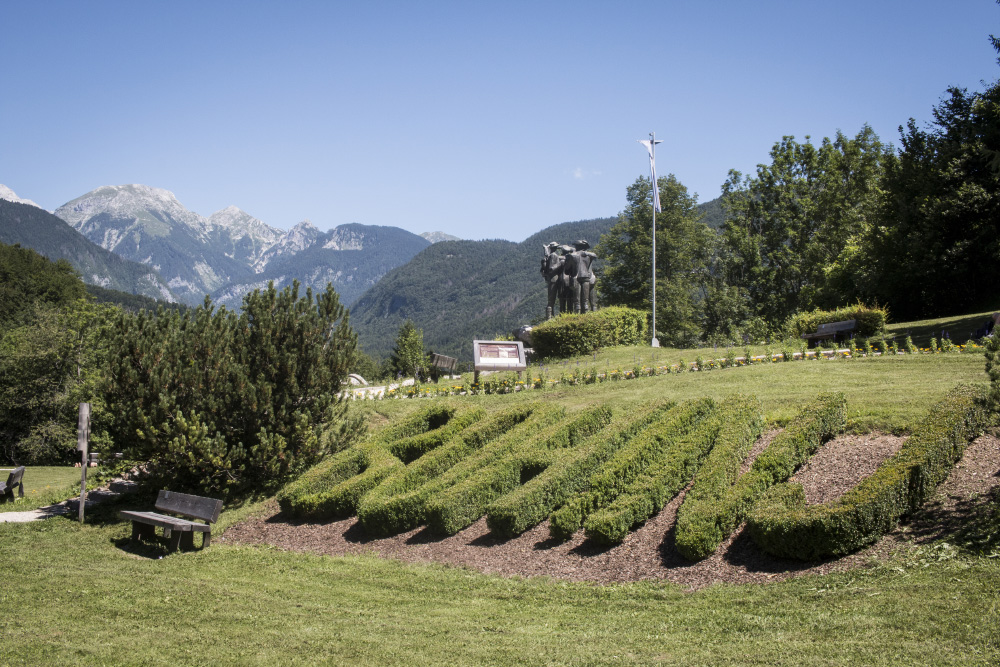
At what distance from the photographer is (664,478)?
34.4 feet

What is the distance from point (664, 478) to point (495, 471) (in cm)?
277

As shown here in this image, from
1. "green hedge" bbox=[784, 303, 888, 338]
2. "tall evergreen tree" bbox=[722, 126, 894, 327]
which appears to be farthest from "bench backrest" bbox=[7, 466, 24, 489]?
"tall evergreen tree" bbox=[722, 126, 894, 327]

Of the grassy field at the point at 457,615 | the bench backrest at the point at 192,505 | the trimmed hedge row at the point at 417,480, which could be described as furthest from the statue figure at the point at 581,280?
the bench backrest at the point at 192,505

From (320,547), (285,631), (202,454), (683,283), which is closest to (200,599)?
(285,631)

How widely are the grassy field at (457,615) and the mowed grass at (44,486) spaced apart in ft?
15.6

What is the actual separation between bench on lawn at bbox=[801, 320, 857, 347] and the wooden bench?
53.7 feet

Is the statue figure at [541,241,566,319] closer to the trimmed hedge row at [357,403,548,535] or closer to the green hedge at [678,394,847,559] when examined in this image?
the trimmed hedge row at [357,403,548,535]

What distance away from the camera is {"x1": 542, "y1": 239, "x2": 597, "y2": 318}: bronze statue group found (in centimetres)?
3002

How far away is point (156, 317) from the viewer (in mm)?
14781

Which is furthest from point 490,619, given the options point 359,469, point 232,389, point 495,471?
point 232,389

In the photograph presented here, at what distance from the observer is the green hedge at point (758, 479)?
342 inches

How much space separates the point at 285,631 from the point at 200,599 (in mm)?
1646

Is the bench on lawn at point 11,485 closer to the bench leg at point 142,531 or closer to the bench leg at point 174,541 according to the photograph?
the bench leg at point 142,531

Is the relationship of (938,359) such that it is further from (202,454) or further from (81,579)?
(81,579)
